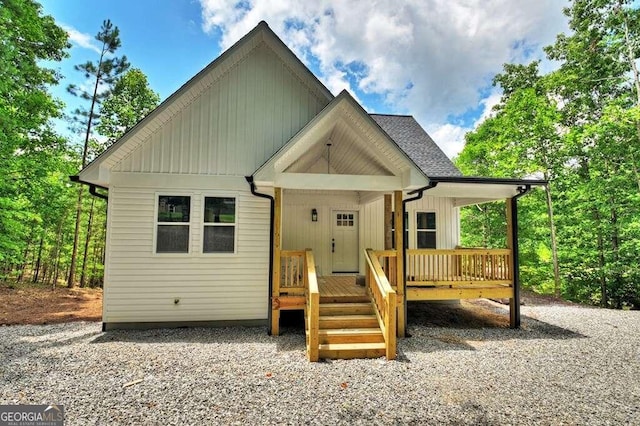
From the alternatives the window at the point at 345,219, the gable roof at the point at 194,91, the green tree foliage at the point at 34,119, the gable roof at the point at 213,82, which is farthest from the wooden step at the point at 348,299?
the green tree foliage at the point at 34,119

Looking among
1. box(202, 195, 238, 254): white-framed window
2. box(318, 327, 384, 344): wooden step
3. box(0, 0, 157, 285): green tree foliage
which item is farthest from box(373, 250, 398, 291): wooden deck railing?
box(0, 0, 157, 285): green tree foliage

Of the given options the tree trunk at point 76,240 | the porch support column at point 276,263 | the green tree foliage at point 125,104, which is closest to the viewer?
the porch support column at point 276,263

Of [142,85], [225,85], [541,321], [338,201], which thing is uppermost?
[142,85]

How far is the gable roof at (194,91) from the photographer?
20.8 feet

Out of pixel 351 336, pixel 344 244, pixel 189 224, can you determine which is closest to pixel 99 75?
pixel 189 224

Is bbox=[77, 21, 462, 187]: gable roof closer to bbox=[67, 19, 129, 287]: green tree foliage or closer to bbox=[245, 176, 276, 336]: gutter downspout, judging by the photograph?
bbox=[245, 176, 276, 336]: gutter downspout

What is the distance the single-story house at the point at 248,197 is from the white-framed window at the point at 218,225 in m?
0.02

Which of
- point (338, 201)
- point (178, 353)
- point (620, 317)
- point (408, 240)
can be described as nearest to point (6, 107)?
point (178, 353)

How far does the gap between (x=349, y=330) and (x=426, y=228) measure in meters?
5.28

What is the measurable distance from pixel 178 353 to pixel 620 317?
39.2ft

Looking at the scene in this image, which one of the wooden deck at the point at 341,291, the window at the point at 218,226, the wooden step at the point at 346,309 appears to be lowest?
the wooden step at the point at 346,309

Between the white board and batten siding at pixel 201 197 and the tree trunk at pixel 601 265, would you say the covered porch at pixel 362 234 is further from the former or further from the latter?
the tree trunk at pixel 601 265

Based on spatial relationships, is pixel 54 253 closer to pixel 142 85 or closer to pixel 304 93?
pixel 142 85

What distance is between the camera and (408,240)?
31.1 ft
